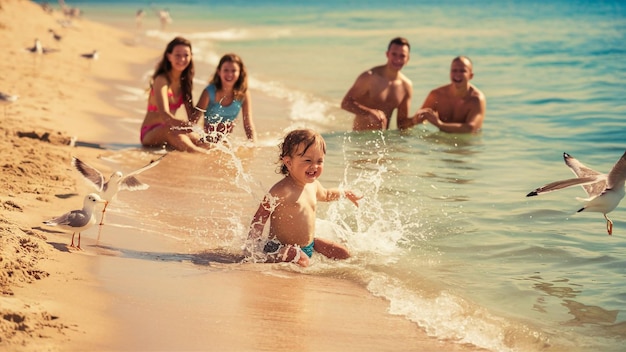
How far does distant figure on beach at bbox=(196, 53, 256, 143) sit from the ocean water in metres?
0.32

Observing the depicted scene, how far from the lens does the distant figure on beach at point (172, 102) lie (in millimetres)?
9414

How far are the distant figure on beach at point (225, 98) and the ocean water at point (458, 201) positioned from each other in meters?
0.32

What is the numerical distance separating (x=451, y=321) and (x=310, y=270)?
1.21 m

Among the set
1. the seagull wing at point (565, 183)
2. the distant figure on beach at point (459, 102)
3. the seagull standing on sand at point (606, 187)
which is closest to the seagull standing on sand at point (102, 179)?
the seagull wing at point (565, 183)

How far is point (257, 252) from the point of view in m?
5.96

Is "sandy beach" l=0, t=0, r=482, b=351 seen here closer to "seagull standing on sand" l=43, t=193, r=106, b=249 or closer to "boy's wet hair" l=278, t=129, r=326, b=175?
"seagull standing on sand" l=43, t=193, r=106, b=249

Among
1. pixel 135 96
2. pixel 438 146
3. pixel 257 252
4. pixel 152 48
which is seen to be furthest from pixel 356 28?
pixel 257 252

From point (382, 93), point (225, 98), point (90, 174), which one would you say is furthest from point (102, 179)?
point (382, 93)

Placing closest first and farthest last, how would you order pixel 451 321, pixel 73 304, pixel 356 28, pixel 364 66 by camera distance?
pixel 73 304 → pixel 451 321 → pixel 364 66 → pixel 356 28

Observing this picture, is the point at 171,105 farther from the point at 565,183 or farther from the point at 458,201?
the point at 565,183

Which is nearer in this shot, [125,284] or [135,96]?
[125,284]

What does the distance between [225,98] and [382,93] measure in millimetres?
2221

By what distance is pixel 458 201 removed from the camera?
25.3ft

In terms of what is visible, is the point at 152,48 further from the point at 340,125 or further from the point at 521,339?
the point at 521,339
